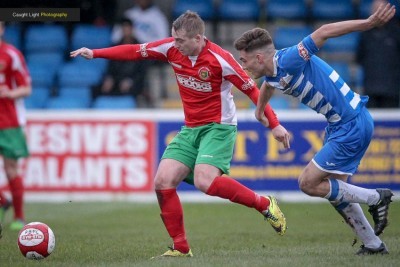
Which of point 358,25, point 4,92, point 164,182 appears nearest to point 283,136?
point 164,182

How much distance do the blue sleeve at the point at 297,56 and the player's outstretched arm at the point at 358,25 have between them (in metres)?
0.07

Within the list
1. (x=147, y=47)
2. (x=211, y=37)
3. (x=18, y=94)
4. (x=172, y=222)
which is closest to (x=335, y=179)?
(x=172, y=222)

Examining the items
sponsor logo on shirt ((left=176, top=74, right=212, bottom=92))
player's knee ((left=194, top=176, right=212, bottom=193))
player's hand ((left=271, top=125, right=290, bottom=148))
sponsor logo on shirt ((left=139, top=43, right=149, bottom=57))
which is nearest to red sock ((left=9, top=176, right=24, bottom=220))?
sponsor logo on shirt ((left=139, top=43, right=149, bottom=57))

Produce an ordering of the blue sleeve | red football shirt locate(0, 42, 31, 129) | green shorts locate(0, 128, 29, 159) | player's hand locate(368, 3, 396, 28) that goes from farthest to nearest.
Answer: red football shirt locate(0, 42, 31, 129) → green shorts locate(0, 128, 29, 159) → the blue sleeve → player's hand locate(368, 3, 396, 28)

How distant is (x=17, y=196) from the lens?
1191 cm

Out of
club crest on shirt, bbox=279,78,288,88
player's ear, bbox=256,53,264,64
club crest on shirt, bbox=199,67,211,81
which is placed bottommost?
club crest on shirt, bbox=279,78,288,88

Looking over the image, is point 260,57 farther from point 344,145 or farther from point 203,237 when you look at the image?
point 203,237

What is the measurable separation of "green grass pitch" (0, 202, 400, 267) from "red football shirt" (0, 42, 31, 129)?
1.36 metres

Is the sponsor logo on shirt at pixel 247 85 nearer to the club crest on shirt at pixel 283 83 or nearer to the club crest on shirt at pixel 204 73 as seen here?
the club crest on shirt at pixel 204 73

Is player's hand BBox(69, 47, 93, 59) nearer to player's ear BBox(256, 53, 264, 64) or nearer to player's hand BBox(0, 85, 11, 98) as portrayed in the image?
player's ear BBox(256, 53, 264, 64)

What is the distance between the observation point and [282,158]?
14438mm

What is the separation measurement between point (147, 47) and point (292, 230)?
351 centimetres

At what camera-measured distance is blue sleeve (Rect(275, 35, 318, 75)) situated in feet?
25.1

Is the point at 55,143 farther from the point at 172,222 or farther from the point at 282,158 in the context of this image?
the point at 172,222
